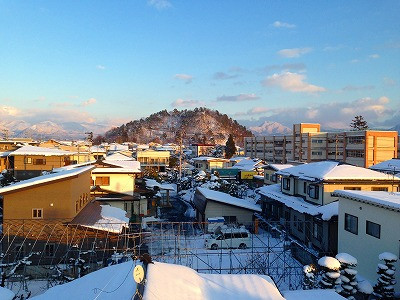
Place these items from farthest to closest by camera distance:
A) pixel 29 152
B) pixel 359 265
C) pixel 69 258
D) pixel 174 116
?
pixel 174 116 < pixel 29 152 < pixel 69 258 < pixel 359 265

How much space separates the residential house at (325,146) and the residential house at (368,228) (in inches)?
1137

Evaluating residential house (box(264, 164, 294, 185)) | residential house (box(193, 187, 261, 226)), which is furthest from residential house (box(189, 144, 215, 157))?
residential house (box(193, 187, 261, 226))

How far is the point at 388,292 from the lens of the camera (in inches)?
332

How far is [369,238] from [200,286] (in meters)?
6.80

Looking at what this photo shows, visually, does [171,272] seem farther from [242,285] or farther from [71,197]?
[71,197]

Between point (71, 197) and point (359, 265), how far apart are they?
33.6 ft

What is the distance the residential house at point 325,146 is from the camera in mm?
38375

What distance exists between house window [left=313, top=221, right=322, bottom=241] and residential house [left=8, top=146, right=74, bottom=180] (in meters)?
20.1

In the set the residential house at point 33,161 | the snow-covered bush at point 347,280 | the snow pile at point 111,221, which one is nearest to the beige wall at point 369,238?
the snow-covered bush at point 347,280

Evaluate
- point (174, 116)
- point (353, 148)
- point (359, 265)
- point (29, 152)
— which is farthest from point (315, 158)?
point (174, 116)

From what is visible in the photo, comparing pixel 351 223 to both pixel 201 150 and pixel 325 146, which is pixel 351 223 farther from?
pixel 201 150

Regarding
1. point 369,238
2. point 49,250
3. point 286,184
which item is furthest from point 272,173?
point 49,250

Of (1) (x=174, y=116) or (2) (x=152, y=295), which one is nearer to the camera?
(2) (x=152, y=295)

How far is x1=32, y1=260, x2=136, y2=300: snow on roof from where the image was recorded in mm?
5281
